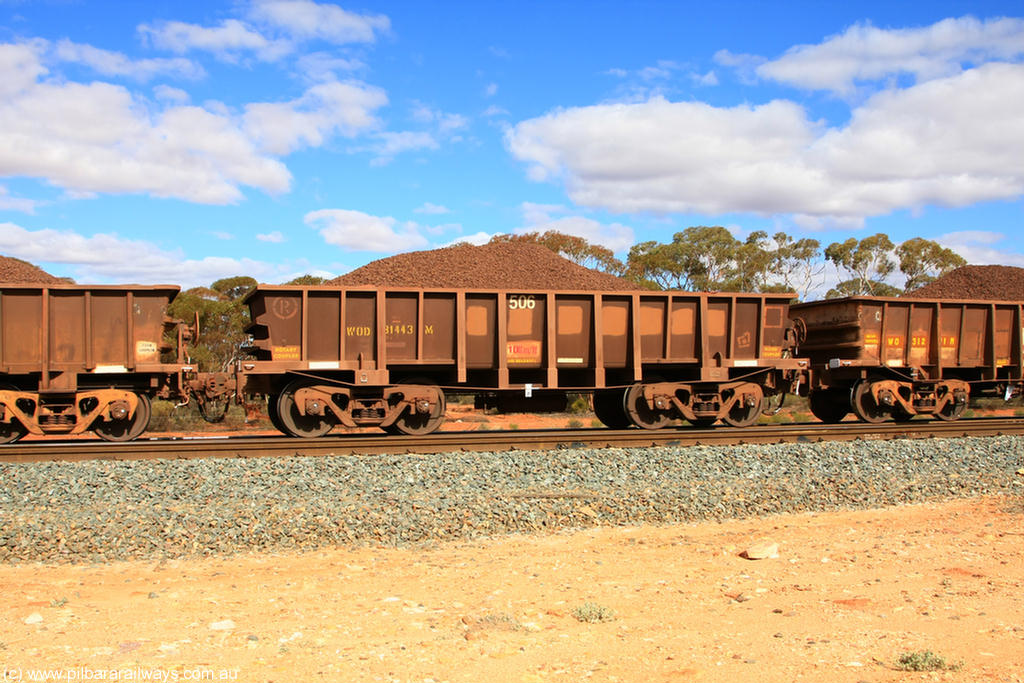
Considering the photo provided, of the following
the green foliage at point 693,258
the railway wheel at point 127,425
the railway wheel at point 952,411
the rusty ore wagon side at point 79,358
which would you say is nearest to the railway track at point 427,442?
the railway wheel at point 127,425

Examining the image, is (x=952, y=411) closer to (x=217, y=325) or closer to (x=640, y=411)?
(x=640, y=411)

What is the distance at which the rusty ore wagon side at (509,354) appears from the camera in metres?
12.6

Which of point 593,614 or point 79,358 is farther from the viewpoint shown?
point 79,358

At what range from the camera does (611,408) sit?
50.2 ft

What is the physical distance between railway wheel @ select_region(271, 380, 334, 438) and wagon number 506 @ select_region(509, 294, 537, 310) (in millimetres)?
3704

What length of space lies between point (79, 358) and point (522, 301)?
715 cm

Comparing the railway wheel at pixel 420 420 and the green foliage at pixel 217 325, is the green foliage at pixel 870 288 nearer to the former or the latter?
the green foliage at pixel 217 325

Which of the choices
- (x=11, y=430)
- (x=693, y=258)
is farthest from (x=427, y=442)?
(x=693, y=258)

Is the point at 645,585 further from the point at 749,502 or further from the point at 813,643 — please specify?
the point at 749,502

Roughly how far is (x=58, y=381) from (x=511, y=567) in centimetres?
861

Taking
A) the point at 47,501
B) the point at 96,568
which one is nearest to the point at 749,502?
the point at 96,568

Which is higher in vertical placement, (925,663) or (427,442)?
(427,442)

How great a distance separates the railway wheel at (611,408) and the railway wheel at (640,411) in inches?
20.4

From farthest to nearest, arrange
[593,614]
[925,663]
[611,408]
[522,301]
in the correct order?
[611,408] < [522,301] < [593,614] < [925,663]
